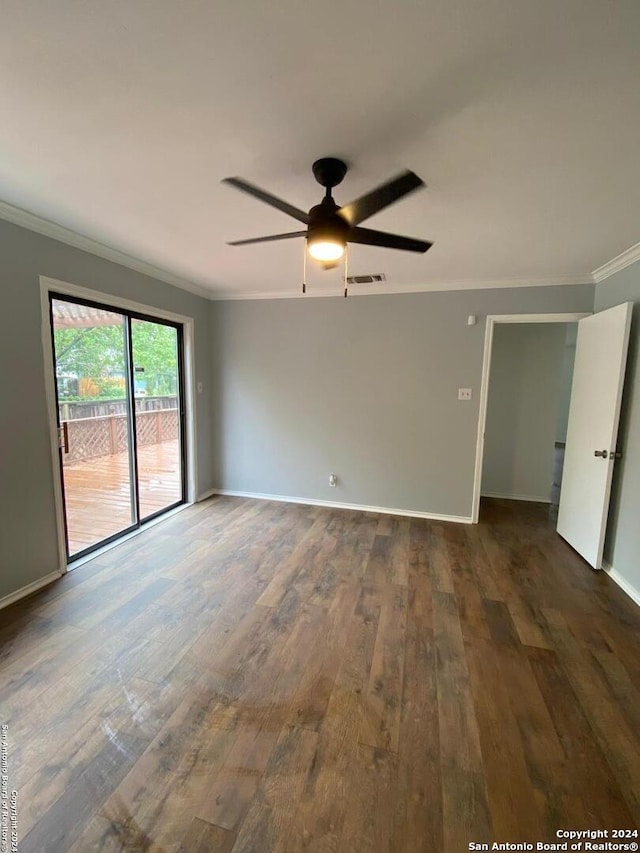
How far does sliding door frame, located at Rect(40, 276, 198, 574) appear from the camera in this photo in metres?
2.59

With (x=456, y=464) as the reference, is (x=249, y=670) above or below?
below

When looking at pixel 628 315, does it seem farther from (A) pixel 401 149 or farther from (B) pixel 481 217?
(A) pixel 401 149

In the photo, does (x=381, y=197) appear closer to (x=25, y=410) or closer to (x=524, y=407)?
(x=25, y=410)

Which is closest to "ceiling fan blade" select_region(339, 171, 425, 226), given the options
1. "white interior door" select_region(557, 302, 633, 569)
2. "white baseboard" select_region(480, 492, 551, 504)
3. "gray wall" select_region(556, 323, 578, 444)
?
"white interior door" select_region(557, 302, 633, 569)

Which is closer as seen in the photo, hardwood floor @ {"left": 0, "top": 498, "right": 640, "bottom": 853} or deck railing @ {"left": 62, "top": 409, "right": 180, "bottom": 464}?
hardwood floor @ {"left": 0, "top": 498, "right": 640, "bottom": 853}

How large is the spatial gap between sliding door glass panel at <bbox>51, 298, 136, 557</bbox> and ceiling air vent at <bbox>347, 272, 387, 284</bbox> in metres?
2.23

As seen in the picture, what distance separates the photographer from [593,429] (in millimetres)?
3096

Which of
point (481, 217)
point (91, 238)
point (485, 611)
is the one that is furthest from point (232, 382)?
point (485, 611)

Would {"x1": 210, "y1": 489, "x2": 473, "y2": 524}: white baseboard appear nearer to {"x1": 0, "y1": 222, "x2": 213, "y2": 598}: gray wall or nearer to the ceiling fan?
{"x1": 0, "y1": 222, "x2": 213, "y2": 598}: gray wall

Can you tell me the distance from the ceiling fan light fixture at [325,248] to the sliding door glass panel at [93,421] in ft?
7.09

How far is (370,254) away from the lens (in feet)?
9.65

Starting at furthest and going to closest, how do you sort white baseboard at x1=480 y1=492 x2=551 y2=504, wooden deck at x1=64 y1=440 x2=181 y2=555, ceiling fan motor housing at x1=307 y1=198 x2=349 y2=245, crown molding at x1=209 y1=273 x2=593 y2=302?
white baseboard at x1=480 y1=492 x2=551 y2=504, crown molding at x1=209 y1=273 x2=593 y2=302, wooden deck at x1=64 y1=440 x2=181 y2=555, ceiling fan motor housing at x1=307 y1=198 x2=349 y2=245

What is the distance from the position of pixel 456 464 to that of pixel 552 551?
1.15m

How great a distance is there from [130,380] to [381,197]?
9.22ft
